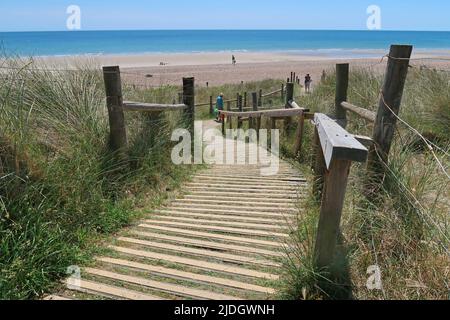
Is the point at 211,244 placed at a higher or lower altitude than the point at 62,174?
lower

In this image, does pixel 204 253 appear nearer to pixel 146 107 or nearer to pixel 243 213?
pixel 243 213

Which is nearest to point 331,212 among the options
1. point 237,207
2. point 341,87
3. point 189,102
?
point 237,207

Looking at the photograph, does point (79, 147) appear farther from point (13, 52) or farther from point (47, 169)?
point (13, 52)

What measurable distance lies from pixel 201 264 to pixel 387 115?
84.0 inches

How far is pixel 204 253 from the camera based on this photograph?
369cm

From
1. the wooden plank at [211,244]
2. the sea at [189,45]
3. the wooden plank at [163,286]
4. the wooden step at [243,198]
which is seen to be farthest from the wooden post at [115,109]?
the sea at [189,45]

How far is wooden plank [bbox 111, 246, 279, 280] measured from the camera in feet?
10.7

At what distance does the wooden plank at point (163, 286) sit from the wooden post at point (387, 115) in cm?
161

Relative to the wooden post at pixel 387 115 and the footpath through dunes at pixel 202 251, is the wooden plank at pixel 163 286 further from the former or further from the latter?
the wooden post at pixel 387 115

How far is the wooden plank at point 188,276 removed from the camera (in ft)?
10.1

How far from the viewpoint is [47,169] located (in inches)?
153

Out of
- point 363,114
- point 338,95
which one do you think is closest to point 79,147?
Answer: point 363,114
